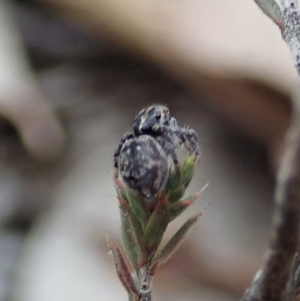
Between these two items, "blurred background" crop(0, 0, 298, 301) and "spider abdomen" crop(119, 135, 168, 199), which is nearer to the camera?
"spider abdomen" crop(119, 135, 168, 199)

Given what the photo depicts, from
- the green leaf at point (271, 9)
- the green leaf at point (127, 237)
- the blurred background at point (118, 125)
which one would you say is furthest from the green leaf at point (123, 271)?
the blurred background at point (118, 125)

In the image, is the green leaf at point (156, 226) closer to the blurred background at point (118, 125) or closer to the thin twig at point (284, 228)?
the thin twig at point (284, 228)

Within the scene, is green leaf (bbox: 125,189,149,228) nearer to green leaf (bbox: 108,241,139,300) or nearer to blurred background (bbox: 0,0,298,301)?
green leaf (bbox: 108,241,139,300)

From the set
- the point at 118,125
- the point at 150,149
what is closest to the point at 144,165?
the point at 150,149

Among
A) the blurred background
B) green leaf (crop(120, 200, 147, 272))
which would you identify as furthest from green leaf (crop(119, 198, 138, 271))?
the blurred background

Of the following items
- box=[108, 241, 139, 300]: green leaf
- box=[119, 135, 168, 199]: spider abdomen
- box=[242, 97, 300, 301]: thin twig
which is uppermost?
box=[119, 135, 168, 199]: spider abdomen

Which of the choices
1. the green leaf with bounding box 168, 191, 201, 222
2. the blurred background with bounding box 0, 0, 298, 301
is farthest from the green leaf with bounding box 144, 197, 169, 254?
the blurred background with bounding box 0, 0, 298, 301

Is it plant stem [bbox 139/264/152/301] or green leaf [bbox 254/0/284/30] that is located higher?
green leaf [bbox 254/0/284/30]
